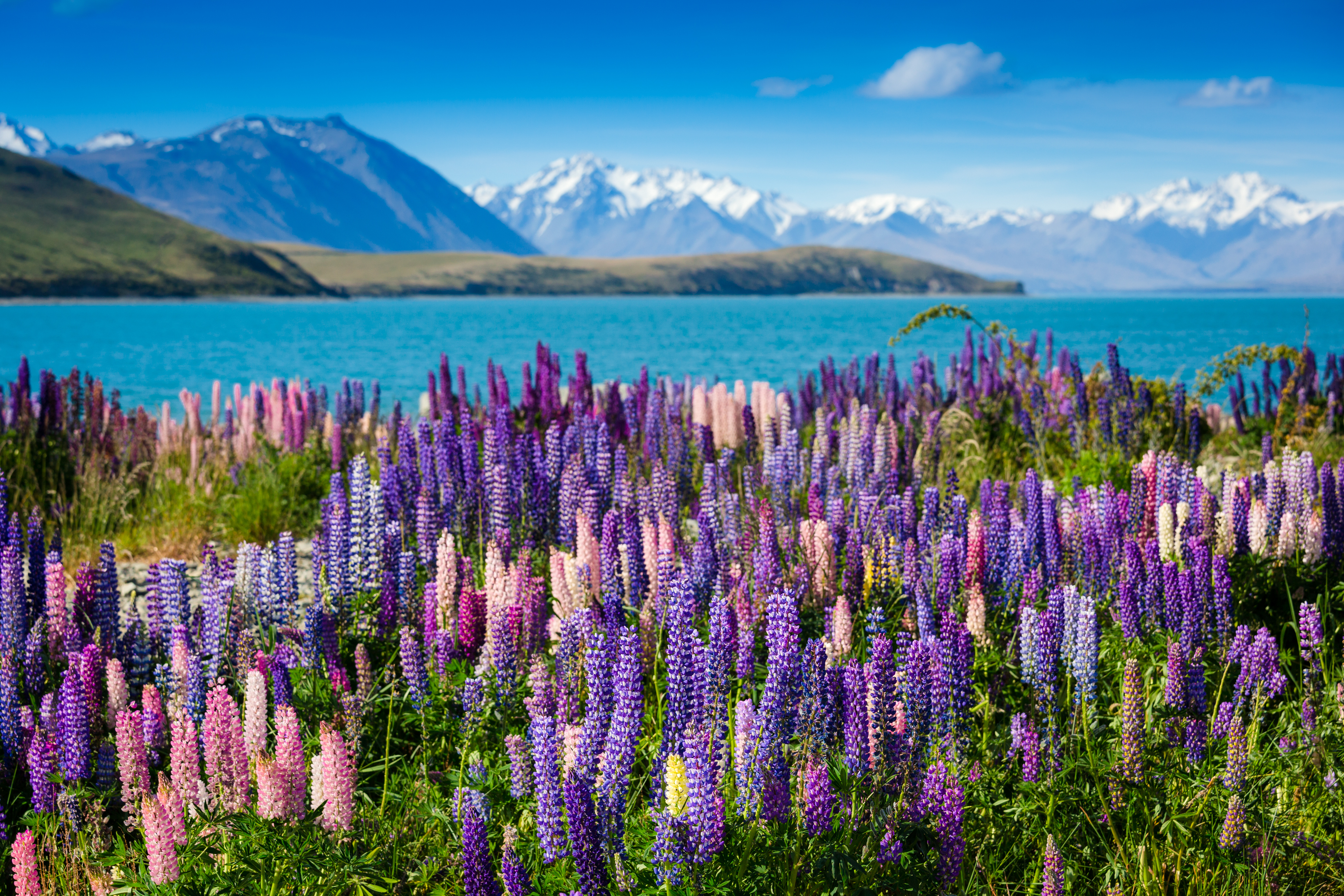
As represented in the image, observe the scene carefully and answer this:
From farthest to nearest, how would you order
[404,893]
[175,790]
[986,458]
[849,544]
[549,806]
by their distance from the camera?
[986,458] → [849,544] → [404,893] → [175,790] → [549,806]

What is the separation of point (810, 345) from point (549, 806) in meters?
58.6

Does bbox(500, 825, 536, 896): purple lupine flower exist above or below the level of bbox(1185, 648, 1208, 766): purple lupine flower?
above

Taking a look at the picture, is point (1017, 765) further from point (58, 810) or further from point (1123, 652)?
point (58, 810)

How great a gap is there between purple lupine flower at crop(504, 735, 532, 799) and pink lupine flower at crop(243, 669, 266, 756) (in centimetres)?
88

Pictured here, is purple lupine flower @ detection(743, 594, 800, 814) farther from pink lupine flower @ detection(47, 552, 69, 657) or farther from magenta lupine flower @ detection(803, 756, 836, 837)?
pink lupine flower @ detection(47, 552, 69, 657)

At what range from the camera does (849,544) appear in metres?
4.95

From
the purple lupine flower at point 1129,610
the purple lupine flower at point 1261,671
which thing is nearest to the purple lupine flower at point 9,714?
the purple lupine flower at point 1129,610

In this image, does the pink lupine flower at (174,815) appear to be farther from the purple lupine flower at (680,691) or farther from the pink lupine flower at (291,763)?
the purple lupine flower at (680,691)

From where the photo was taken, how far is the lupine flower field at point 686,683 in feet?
9.05

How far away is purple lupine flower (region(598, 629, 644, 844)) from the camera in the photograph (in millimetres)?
2635

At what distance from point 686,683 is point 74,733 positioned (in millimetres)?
2260

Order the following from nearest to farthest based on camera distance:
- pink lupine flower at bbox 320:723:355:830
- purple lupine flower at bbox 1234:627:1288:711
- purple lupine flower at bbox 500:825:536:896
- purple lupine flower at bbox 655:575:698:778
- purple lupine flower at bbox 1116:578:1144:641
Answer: purple lupine flower at bbox 500:825:536:896 < pink lupine flower at bbox 320:723:355:830 < purple lupine flower at bbox 655:575:698:778 < purple lupine flower at bbox 1234:627:1288:711 < purple lupine flower at bbox 1116:578:1144:641

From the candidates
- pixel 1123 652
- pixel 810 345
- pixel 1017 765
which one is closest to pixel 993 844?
pixel 1017 765

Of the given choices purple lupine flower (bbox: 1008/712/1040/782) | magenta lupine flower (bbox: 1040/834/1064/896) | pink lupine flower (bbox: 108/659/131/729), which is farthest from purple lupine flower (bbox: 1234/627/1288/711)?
pink lupine flower (bbox: 108/659/131/729)
